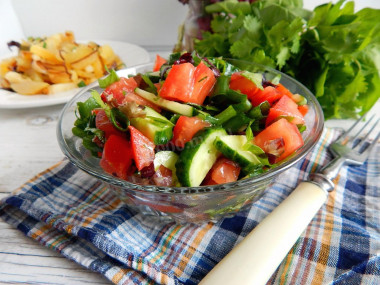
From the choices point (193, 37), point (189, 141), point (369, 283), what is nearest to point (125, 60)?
point (193, 37)

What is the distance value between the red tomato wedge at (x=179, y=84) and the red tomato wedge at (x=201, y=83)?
0.07ft

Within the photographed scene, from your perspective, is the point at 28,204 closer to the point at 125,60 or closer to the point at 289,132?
the point at 289,132

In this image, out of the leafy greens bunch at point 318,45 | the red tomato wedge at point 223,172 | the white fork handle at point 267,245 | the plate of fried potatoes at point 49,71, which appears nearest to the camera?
the white fork handle at point 267,245

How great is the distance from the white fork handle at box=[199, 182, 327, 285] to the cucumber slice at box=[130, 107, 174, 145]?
0.37m

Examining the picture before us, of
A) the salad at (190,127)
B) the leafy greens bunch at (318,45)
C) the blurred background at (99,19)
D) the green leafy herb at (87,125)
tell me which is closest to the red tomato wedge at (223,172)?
the salad at (190,127)

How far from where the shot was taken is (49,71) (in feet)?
7.07

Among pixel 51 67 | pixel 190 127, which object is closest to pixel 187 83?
pixel 190 127

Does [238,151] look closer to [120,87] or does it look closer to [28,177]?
[120,87]

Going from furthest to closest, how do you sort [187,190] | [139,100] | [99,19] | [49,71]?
[99,19]
[49,71]
[139,100]
[187,190]

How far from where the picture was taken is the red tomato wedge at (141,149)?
914 mm

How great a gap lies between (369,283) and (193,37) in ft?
5.61

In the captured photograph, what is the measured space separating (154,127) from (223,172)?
23 centimetres

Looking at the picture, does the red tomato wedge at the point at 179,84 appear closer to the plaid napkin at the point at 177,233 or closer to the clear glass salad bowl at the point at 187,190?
the clear glass salad bowl at the point at 187,190

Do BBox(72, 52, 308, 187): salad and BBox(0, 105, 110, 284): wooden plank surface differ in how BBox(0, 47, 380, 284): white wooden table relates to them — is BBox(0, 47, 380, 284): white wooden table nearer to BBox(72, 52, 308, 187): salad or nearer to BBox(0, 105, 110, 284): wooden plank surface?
BBox(0, 105, 110, 284): wooden plank surface
